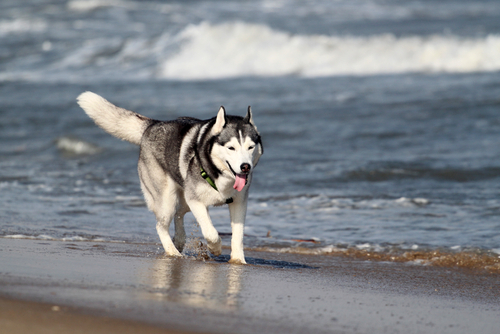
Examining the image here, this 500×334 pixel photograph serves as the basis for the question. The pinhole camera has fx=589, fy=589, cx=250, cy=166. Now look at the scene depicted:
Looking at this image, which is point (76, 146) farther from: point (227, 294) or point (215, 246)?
point (227, 294)

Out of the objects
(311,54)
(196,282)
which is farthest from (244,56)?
(196,282)

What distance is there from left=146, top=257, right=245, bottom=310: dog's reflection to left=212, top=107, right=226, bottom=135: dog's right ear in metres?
1.08

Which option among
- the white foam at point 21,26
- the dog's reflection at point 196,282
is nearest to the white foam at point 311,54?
the white foam at point 21,26

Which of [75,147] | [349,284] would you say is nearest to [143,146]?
[349,284]

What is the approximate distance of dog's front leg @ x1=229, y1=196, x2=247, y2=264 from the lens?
4871 millimetres

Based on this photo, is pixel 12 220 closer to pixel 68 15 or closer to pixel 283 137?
pixel 283 137

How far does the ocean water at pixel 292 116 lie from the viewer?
676cm

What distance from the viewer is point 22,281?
3.37m

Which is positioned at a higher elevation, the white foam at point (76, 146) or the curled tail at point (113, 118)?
the curled tail at point (113, 118)

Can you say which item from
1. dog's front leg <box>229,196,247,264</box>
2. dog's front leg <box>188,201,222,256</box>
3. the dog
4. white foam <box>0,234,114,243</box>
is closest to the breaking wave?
the dog

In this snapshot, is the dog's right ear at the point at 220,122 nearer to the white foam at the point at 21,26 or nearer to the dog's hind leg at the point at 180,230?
the dog's hind leg at the point at 180,230

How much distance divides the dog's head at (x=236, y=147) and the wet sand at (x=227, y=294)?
30.6 inches

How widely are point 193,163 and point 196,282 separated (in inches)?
53.2

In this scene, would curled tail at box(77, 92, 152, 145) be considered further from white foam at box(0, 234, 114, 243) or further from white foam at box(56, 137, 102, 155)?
white foam at box(56, 137, 102, 155)
